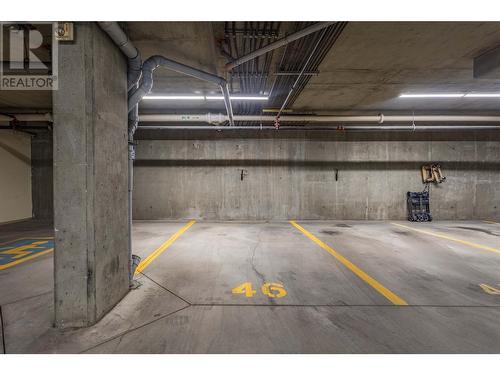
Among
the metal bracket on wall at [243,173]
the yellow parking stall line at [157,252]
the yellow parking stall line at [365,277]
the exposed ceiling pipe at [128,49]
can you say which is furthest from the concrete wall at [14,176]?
the yellow parking stall line at [365,277]

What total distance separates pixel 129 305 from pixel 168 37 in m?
3.88

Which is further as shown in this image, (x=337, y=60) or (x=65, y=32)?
(x=337, y=60)

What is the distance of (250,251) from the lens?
4.84 meters

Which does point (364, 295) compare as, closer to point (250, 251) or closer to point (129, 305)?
point (250, 251)

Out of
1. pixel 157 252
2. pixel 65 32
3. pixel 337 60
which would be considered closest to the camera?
pixel 65 32

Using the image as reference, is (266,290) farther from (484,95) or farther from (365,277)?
(484,95)

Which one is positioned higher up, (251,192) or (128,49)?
(128,49)

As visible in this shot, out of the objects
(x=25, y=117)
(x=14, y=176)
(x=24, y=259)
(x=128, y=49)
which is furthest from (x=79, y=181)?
(x=14, y=176)

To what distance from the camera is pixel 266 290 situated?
3.13 metres

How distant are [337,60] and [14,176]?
1119cm

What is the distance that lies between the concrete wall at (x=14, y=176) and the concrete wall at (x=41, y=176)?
0.47 ft

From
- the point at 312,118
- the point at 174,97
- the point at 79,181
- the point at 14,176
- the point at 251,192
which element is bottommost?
the point at 251,192

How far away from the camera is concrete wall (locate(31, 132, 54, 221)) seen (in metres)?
8.84

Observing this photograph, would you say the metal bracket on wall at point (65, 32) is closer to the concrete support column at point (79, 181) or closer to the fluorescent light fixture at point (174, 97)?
the concrete support column at point (79, 181)
